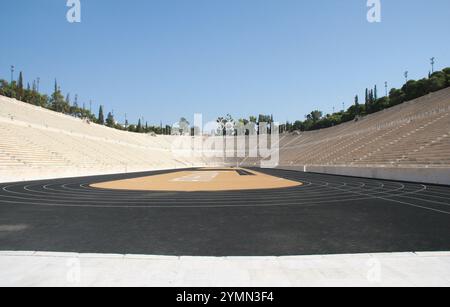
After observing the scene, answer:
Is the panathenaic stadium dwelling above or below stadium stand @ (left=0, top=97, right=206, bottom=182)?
below

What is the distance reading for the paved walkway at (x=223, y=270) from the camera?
4.27 meters

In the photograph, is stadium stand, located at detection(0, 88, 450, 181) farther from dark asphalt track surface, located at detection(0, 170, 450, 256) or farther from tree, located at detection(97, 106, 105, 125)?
tree, located at detection(97, 106, 105, 125)

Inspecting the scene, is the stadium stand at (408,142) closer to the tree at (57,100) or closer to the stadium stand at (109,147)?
the stadium stand at (109,147)

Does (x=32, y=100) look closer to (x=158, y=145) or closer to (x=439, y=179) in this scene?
(x=158, y=145)

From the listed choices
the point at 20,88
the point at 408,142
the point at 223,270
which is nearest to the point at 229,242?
the point at 223,270

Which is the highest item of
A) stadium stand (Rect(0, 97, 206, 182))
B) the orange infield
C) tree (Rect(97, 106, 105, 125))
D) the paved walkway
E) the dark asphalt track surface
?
tree (Rect(97, 106, 105, 125))

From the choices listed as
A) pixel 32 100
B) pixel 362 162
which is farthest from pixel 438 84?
pixel 32 100

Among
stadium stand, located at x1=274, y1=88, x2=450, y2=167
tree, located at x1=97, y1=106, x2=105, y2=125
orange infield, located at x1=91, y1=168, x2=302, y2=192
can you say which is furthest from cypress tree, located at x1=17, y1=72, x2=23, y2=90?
stadium stand, located at x1=274, y1=88, x2=450, y2=167

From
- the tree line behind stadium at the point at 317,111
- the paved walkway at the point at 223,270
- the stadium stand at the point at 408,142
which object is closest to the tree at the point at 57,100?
the tree line behind stadium at the point at 317,111

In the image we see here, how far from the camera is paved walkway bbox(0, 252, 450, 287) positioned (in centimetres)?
427

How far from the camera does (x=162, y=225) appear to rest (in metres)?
8.33
